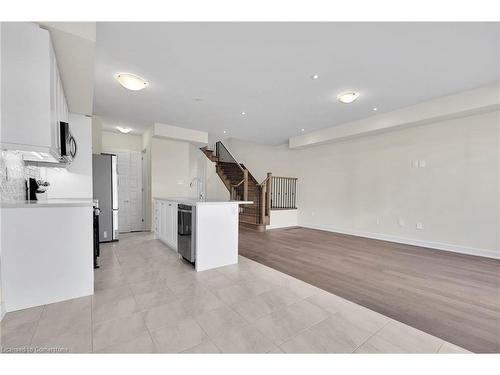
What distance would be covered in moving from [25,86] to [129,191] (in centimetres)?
448

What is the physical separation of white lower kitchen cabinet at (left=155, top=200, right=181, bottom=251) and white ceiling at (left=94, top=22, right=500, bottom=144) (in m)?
1.99

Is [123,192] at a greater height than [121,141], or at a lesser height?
lesser

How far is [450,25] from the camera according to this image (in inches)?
82.5

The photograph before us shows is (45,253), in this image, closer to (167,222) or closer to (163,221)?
(167,222)

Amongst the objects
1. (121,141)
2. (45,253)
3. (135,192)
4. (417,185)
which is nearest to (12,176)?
(45,253)

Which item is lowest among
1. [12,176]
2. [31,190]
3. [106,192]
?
[106,192]

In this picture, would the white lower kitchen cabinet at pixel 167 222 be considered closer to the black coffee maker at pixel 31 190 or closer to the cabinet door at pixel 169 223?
the cabinet door at pixel 169 223

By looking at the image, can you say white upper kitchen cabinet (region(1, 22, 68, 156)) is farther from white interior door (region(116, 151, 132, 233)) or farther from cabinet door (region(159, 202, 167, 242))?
white interior door (region(116, 151, 132, 233))

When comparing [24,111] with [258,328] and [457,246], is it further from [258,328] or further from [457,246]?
[457,246]

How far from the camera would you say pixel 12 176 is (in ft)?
7.29

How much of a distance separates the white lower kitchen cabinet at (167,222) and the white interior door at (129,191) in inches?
63.5

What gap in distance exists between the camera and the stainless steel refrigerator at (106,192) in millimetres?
4250
